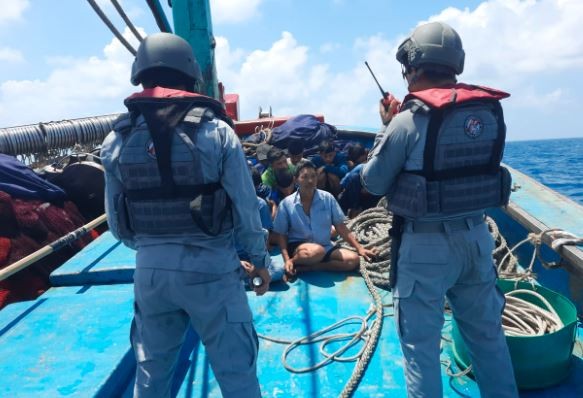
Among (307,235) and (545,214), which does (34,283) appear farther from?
(545,214)

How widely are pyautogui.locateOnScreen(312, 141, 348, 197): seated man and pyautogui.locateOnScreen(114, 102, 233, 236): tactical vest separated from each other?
162 inches

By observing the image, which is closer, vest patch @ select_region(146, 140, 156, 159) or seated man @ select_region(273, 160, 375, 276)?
vest patch @ select_region(146, 140, 156, 159)

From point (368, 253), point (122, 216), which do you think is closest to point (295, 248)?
→ point (368, 253)

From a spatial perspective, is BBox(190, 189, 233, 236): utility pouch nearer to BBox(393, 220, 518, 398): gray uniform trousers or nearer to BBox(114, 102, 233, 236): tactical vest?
BBox(114, 102, 233, 236): tactical vest

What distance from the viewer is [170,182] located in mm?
1790

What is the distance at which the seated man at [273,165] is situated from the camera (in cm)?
521

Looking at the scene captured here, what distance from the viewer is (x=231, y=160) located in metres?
1.80

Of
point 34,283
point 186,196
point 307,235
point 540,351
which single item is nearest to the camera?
point 186,196

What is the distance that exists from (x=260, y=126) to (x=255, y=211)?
21.5 ft

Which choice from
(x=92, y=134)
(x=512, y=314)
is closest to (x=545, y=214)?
(x=512, y=314)

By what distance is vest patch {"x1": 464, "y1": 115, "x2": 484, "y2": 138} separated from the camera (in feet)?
6.29

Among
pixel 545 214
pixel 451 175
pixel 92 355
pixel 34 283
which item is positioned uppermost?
pixel 451 175

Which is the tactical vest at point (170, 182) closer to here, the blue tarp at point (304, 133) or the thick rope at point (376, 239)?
the thick rope at point (376, 239)

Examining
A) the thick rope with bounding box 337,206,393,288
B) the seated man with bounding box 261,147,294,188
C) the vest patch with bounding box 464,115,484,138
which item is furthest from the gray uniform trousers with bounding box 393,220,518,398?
the seated man with bounding box 261,147,294,188
